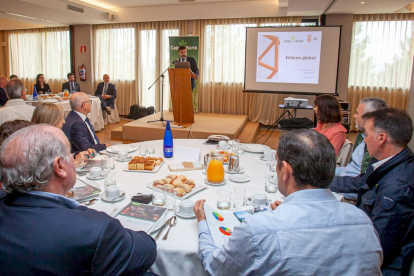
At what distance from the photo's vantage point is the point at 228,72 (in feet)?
23.9

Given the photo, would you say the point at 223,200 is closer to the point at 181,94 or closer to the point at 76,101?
the point at 76,101

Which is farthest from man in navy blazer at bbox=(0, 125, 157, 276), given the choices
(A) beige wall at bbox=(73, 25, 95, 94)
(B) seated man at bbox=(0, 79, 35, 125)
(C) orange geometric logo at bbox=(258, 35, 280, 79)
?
(A) beige wall at bbox=(73, 25, 95, 94)

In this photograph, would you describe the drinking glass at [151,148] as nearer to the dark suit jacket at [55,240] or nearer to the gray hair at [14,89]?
the dark suit jacket at [55,240]

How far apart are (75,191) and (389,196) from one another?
1.51 meters

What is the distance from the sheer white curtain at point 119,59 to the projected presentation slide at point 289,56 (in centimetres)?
367

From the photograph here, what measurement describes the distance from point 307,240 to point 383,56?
6801 mm

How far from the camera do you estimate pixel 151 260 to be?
3.50ft

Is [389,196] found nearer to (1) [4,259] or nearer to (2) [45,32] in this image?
(1) [4,259]

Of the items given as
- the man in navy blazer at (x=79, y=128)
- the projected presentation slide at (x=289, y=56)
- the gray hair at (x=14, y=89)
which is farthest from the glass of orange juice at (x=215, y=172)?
the projected presentation slide at (x=289, y=56)

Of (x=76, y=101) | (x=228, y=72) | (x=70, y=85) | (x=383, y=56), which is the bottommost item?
(x=76, y=101)

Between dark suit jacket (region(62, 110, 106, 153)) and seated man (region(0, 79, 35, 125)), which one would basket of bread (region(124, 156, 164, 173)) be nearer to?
dark suit jacket (region(62, 110, 106, 153))

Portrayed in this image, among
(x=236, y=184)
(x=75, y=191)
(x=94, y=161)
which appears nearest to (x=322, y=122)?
(x=236, y=184)

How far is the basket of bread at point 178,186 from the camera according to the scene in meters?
1.61

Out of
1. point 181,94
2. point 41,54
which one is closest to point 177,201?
point 181,94
